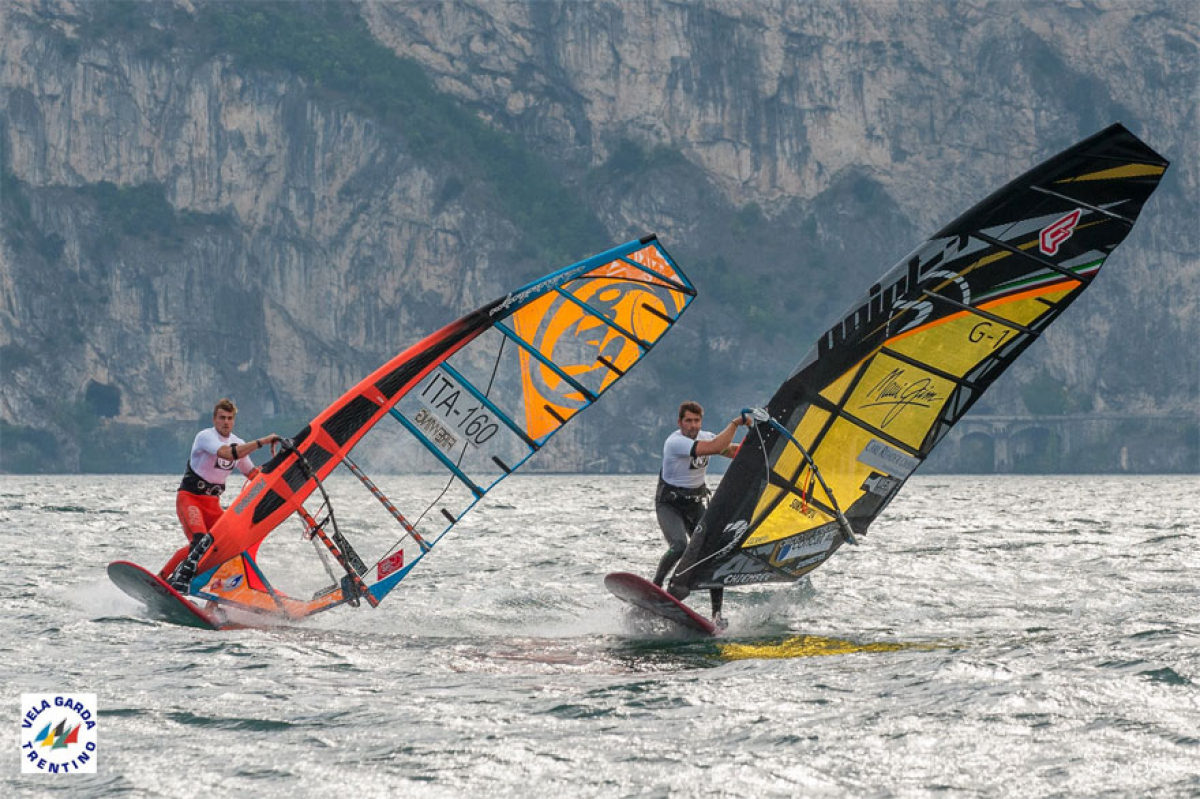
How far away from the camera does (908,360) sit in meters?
10.1

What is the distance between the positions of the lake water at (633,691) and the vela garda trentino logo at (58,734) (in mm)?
96

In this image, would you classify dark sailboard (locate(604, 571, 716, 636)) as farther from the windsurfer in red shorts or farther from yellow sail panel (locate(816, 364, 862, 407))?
the windsurfer in red shorts

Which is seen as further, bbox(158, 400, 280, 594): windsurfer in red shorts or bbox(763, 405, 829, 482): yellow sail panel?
bbox(158, 400, 280, 594): windsurfer in red shorts

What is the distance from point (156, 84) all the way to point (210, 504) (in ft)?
363

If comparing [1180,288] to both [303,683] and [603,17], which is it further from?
[303,683]

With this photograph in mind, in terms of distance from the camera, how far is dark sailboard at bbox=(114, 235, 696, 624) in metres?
11.3

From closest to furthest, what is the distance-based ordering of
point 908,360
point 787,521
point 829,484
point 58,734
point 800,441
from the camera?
point 58,734 < point 908,360 < point 800,441 < point 829,484 < point 787,521

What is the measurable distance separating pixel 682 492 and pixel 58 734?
5229 mm

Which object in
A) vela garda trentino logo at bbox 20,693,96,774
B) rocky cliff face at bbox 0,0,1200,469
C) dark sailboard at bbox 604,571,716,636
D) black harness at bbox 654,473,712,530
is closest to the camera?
vela garda trentino logo at bbox 20,693,96,774

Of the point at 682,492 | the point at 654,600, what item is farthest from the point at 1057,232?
the point at 654,600

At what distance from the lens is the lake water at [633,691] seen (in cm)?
607

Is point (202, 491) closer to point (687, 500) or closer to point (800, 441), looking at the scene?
point (687, 500)

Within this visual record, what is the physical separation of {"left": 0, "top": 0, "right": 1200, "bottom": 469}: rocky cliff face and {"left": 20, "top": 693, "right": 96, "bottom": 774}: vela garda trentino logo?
3995 inches

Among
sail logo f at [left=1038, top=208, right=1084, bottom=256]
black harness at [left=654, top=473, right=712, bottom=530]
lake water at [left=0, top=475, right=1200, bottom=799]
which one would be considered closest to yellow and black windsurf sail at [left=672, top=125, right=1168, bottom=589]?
sail logo f at [left=1038, top=208, right=1084, bottom=256]
